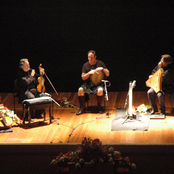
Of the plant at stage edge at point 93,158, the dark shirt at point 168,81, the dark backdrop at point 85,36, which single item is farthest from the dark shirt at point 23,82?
the plant at stage edge at point 93,158

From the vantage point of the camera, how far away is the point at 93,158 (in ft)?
19.5

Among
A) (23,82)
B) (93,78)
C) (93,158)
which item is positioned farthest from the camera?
(93,78)

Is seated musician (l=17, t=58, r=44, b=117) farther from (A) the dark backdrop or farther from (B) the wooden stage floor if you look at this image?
(A) the dark backdrop

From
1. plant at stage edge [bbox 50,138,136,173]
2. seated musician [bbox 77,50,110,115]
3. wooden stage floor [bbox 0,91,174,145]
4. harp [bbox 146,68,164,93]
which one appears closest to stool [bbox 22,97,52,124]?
wooden stage floor [bbox 0,91,174,145]

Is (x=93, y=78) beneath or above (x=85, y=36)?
beneath

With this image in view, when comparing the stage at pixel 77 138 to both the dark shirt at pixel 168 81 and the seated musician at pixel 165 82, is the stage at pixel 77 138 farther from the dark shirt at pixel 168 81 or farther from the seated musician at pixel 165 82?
the dark shirt at pixel 168 81

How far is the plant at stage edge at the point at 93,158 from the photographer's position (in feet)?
19.5

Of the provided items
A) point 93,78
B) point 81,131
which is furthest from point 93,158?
point 93,78

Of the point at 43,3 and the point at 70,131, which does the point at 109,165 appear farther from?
the point at 43,3

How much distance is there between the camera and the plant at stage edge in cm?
595

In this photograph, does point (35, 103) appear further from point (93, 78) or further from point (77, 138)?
point (93, 78)

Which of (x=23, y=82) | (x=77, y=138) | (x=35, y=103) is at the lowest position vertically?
(x=77, y=138)

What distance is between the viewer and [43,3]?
9.65 meters

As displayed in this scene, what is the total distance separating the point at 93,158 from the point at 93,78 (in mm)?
3144
